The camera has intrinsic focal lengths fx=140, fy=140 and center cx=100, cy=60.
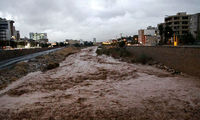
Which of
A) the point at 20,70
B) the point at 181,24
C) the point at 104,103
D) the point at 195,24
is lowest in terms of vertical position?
the point at 104,103

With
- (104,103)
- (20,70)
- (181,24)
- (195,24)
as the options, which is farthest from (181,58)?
(181,24)

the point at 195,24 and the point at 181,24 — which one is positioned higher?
the point at 181,24

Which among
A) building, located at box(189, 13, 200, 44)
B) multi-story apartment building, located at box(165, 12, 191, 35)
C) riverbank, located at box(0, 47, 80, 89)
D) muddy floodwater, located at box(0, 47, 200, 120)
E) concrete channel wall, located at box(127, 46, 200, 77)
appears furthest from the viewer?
multi-story apartment building, located at box(165, 12, 191, 35)

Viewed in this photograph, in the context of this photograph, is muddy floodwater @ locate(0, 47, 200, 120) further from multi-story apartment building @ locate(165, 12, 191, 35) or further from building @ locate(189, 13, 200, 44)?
multi-story apartment building @ locate(165, 12, 191, 35)

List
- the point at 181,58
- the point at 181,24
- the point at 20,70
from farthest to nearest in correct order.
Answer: the point at 181,24 → the point at 20,70 → the point at 181,58

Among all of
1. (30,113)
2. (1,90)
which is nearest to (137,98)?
(30,113)

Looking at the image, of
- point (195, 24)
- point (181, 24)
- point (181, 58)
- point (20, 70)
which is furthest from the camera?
point (181, 24)

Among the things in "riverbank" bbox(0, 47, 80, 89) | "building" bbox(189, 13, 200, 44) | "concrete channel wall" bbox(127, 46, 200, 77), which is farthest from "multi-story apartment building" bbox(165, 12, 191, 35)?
Answer: "riverbank" bbox(0, 47, 80, 89)

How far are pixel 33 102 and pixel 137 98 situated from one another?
704 centimetres

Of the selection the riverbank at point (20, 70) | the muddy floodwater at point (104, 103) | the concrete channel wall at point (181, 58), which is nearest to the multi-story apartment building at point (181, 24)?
the concrete channel wall at point (181, 58)

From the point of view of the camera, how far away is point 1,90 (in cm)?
1258

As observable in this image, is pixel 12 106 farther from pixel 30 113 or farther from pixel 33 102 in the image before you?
pixel 30 113

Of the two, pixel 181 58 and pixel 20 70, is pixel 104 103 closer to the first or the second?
pixel 181 58

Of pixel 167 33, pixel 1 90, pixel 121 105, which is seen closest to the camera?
pixel 121 105
